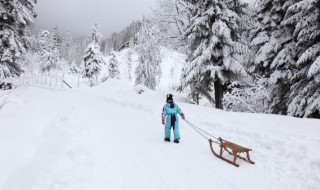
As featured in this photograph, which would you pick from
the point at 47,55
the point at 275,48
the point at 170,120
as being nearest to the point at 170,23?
the point at 275,48

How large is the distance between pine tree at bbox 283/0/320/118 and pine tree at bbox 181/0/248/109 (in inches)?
114

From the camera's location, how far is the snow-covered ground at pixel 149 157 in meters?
5.06

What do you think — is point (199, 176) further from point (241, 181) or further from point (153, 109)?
point (153, 109)

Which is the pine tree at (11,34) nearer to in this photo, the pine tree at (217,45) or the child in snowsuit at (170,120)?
the pine tree at (217,45)

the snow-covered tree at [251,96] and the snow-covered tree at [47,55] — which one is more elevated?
the snow-covered tree at [47,55]

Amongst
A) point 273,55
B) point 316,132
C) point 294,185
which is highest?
point 273,55

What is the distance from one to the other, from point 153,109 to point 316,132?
985 cm

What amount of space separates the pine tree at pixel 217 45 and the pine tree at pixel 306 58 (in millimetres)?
2892

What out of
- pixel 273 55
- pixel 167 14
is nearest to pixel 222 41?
pixel 273 55

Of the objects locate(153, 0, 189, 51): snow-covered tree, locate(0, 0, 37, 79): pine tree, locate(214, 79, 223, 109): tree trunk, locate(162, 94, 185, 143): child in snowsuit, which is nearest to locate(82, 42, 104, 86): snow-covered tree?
locate(0, 0, 37, 79): pine tree

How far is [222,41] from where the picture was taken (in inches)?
546

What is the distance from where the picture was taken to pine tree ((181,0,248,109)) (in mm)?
13375

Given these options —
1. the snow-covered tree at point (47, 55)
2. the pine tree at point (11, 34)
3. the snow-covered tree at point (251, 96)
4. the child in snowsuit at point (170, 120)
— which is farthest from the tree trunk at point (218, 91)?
the snow-covered tree at point (47, 55)

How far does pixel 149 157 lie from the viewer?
6684mm
